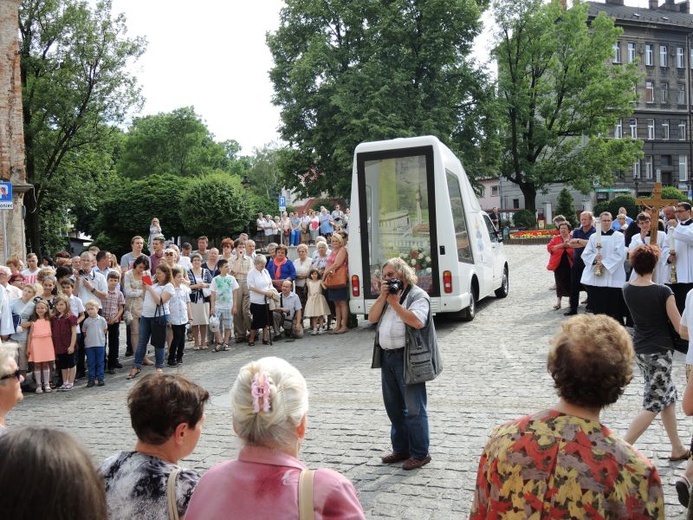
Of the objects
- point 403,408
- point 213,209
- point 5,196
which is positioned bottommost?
point 403,408

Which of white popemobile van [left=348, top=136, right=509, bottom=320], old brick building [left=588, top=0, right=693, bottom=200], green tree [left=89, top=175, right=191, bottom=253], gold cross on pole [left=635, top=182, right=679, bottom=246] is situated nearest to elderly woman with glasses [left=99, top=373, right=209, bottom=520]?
gold cross on pole [left=635, top=182, right=679, bottom=246]

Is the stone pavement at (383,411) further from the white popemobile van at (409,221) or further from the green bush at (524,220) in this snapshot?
the green bush at (524,220)

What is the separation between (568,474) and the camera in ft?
8.39

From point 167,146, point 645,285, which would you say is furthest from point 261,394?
point 167,146

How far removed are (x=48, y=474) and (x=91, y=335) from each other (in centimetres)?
1060

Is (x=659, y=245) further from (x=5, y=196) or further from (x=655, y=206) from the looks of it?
(x=5, y=196)

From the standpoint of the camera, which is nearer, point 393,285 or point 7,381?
point 7,381

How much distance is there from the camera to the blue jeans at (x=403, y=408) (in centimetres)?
617

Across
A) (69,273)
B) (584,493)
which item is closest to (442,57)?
(69,273)

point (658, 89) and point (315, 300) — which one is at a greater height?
point (658, 89)

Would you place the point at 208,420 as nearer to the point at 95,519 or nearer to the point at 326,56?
the point at 95,519

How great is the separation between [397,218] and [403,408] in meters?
7.77

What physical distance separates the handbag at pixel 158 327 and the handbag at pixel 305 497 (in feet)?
32.0

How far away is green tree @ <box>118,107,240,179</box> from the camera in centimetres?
7994
